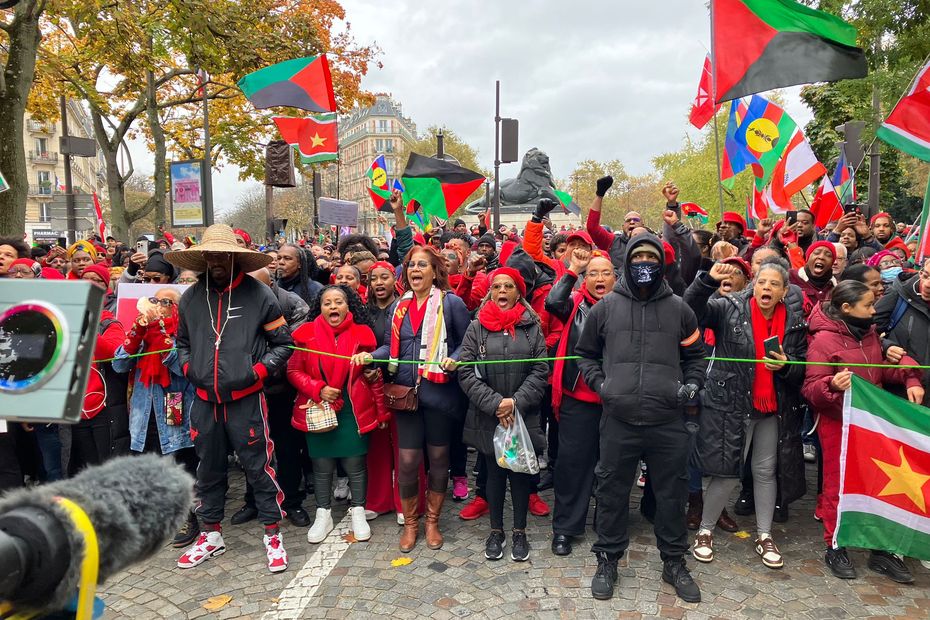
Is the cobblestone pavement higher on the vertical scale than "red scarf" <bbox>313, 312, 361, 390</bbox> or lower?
lower

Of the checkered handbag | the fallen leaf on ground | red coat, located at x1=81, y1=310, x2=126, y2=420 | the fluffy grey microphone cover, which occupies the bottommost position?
the fallen leaf on ground

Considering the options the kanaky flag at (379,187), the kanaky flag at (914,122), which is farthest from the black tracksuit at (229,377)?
the kanaky flag at (379,187)

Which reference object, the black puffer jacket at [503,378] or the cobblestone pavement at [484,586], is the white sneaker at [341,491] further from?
the black puffer jacket at [503,378]

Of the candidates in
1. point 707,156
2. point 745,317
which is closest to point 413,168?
point 745,317

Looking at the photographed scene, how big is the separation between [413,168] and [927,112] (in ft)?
21.2

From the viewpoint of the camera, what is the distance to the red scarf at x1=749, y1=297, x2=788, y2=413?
166 inches

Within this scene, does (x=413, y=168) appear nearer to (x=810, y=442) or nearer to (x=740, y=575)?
(x=810, y=442)

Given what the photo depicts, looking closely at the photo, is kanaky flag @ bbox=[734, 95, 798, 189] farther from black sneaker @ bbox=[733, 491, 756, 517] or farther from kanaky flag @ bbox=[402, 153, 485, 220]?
black sneaker @ bbox=[733, 491, 756, 517]

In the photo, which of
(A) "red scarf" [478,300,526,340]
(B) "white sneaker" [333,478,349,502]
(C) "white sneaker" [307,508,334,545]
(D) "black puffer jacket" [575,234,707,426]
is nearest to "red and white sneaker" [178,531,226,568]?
(C) "white sneaker" [307,508,334,545]

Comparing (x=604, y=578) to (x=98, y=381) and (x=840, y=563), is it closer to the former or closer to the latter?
(x=840, y=563)

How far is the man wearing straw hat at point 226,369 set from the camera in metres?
4.20

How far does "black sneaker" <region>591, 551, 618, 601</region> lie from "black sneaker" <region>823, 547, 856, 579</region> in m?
1.43

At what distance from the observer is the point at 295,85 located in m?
9.45

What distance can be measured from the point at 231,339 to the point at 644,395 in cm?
271
